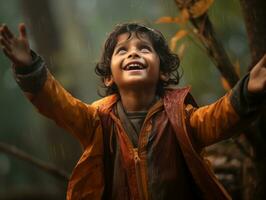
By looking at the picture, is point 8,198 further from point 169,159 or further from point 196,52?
point 169,159

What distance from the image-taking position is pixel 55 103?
1.23m

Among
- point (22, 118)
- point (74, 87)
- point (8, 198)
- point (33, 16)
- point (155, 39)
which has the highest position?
point (33, 16)

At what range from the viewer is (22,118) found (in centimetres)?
464

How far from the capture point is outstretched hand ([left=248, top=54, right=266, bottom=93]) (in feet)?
3.61

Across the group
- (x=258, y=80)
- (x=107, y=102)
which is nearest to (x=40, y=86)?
(x=107, y=102)

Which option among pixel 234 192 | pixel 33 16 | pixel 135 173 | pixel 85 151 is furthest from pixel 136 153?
pixel 33 16

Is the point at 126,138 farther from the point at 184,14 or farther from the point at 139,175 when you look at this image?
the point at 184,14

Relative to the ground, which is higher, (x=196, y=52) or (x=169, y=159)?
(x=196, y=52)

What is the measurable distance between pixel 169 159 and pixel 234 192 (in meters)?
0.92

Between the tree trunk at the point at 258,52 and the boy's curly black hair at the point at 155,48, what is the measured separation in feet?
0.98

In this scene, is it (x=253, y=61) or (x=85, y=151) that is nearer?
(x=85, y=151)

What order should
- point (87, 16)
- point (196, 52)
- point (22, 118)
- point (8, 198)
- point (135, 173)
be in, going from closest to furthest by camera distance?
point (135, 173) → point (196, 52) → point (8, 198) → point (22, 118) → point (87, 16)

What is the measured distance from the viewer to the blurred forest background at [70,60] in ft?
9.30

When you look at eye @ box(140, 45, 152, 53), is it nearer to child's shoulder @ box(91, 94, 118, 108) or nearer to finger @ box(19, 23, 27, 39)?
child's shoulder @ box(91, 94, 118, 108)
